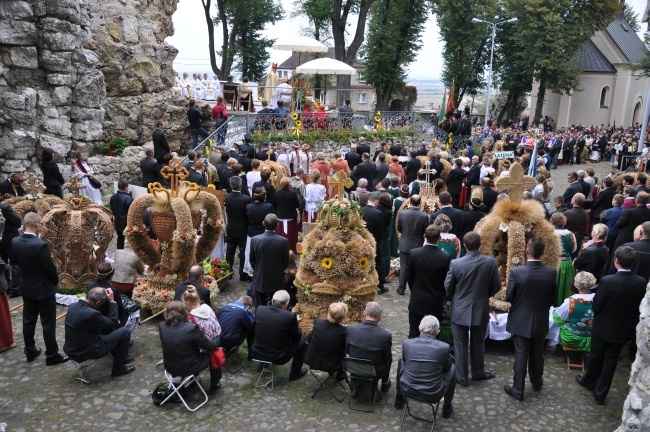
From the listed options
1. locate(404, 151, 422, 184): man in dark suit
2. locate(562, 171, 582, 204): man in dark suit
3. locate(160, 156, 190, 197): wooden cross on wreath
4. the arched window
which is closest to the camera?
locate(160, 156, 190, 197): wooden cross on wreath

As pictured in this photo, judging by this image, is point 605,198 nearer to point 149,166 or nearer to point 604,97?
point 149,166

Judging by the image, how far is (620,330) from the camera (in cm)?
682

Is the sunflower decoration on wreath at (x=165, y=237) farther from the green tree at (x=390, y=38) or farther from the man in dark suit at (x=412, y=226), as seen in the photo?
the green tree at (x=390, y=38)

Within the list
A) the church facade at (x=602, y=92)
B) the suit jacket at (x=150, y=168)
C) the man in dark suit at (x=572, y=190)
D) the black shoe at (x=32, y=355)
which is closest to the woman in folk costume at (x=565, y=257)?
the man in dark suit at (x=572, y=190)

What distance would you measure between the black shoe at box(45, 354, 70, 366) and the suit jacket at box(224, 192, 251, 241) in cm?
405

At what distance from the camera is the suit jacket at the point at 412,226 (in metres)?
9.92

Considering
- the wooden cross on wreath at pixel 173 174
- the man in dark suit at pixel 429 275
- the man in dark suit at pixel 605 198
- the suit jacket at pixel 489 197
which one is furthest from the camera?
the man in dark suit at pixel 605 198

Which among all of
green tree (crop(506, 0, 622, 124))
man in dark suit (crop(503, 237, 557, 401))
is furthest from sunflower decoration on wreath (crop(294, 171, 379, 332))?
green tree (crop(506, 0, 622, 124))

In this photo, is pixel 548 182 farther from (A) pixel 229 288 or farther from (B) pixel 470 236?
(A) pixel 229 288

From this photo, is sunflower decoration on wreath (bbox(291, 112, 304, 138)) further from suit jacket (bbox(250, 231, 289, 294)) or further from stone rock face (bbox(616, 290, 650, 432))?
stone rock face (bbox(616, 290, 650, 432))

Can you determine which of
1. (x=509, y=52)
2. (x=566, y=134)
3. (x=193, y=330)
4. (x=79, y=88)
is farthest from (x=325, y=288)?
(x=509, y=52)

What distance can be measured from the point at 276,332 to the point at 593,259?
16.7 feet

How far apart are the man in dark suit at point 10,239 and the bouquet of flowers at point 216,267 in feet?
10.3

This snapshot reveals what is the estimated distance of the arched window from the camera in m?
44.3
